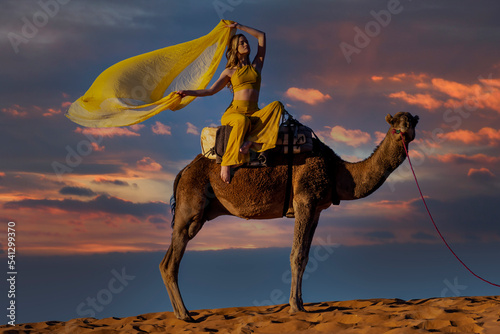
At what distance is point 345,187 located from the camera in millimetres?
11031

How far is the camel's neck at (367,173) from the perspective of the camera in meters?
10.8

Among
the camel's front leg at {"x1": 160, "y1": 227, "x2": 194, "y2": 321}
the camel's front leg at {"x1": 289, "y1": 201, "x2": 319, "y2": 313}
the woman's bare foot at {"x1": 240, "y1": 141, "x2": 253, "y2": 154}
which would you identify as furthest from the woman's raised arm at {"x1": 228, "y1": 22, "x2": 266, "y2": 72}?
the camel's front leg at {"x1": 160, "y1": 227, "x2": 194, "y2": 321}

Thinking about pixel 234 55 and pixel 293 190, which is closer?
pixel 293 190

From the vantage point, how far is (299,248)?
10.5 metres

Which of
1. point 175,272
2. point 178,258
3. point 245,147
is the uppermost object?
point 245,147

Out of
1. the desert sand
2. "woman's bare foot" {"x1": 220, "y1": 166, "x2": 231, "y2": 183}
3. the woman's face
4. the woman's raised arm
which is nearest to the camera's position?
the desert sand

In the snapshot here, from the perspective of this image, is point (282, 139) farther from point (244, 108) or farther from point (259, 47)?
point (259, 47)

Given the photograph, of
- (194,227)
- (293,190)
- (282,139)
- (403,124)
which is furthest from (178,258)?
(403,124)

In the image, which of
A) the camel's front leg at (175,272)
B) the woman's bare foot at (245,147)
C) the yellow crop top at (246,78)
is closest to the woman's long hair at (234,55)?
the yellow crop top at (246,78)

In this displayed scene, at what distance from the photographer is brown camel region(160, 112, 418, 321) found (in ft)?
34.6

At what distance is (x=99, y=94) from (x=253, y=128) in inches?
110

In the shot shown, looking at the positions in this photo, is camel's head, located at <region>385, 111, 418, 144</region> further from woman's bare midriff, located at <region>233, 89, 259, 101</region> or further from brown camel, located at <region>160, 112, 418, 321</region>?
woman's bare midriff, located at <region>233, 89, 259, 101</region>

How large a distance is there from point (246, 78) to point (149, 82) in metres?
1.88

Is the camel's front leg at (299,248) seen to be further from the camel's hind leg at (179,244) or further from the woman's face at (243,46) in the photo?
the woman's face at (243,46)
